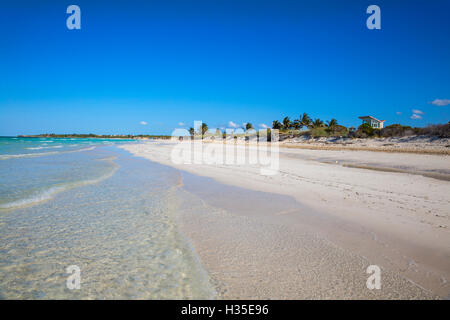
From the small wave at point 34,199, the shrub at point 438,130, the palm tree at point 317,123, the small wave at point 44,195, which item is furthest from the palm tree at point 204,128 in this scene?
the small wave at point 34,199

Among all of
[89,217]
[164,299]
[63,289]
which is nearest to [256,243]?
[164,299]

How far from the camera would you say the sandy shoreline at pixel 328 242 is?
8.01 ft

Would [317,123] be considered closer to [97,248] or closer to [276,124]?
[276,124]

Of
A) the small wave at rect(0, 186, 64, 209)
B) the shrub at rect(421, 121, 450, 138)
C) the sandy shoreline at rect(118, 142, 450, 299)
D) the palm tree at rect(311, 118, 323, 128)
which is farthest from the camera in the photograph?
the palm tree at rect(311, 118, 323, 128)

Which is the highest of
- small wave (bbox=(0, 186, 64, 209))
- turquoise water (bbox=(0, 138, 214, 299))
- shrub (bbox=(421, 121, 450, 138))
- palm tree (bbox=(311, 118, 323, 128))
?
palm tree (bbox=(311, 118, 323, 128))

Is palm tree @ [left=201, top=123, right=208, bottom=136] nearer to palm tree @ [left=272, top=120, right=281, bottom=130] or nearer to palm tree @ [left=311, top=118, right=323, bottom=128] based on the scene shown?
palm tree @ [left=272, top=120, right=281, bottom=130]

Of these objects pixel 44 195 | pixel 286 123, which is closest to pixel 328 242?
pixel 44 195

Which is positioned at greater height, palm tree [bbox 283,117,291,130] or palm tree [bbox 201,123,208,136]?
palm tree [bbox 201,123,208,136]

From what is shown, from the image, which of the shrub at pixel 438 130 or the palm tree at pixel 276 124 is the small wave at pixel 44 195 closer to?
the shrub at pixel 438 130

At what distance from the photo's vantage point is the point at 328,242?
3.50 m

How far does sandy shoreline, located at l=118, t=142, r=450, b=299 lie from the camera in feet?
8.01

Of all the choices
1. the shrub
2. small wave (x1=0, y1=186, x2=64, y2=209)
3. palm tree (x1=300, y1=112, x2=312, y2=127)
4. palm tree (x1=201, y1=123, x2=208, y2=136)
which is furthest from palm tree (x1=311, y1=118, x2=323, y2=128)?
small wave (x1=0, y1=186, x2=64, y2=209)

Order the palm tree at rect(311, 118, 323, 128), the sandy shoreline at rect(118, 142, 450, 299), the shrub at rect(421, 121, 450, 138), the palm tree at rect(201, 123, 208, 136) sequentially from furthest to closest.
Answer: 1. the palm tree at rect(201, 123, 208, 136)
2. the palm tree at rect(311, 118, 323, 128)
3. the shrub at rect(421, 121, 450, 138)
4. the sandy shoreline at rect(118, 142, 450, 299)
